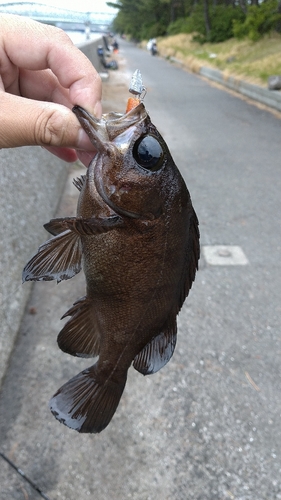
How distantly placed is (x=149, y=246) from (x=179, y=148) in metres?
7.05

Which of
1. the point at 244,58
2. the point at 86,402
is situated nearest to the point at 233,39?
the point at 244,58

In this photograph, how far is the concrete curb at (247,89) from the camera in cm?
1193

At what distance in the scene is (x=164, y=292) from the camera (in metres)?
1.46

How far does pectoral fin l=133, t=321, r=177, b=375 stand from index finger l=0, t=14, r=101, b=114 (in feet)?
3.24

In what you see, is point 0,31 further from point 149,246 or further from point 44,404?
point 44,404

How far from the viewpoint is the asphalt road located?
7.97 ft

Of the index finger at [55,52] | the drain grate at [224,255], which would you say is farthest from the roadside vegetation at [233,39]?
the index finger at [55,52]

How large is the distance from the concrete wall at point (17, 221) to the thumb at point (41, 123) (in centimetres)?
166

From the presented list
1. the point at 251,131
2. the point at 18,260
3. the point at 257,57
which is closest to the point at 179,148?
the point at 251,131

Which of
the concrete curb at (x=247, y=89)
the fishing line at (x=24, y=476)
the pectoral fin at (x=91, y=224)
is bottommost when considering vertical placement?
the fishing line at (x=24, y=476)

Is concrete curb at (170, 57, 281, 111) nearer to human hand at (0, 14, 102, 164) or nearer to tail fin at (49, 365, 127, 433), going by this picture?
human hand at (0, 14, 102, 164)

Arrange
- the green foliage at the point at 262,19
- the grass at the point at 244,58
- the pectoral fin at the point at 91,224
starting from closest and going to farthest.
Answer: the pectoral fin at the point at 91,224
the grass at the point at 244,58
the green foliage at the point at 262,19

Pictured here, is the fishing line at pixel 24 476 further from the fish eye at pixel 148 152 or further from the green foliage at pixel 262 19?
the green foliage at pixel 262 19

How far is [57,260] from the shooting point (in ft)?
4.87
